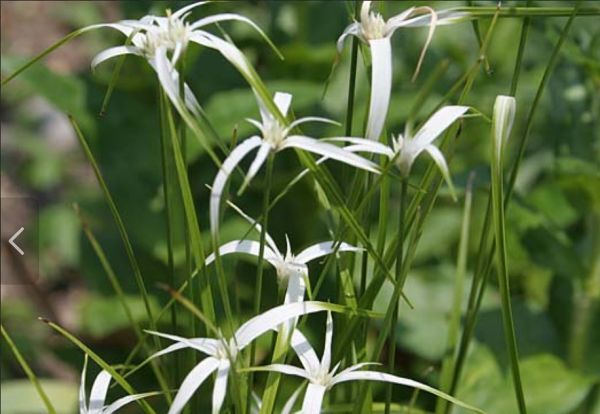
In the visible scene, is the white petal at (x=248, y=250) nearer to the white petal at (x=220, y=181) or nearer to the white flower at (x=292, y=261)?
the white flower at (x=292, y=261)

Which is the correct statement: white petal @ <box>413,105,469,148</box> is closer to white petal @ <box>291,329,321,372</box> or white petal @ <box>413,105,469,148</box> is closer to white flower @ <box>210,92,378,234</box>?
white flower @ <box>210,92,378,234</box>

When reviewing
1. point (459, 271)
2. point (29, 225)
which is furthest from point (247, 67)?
point (29, 225)

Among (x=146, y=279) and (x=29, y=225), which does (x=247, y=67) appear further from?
(x=29, y=225)

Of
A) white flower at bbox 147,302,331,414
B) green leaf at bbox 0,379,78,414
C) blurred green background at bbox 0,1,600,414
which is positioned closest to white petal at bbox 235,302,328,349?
white flower at bbox 147,302,331,414

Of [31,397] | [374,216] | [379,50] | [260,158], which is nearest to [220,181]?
[260,158]

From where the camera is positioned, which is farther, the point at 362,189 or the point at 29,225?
the point at 29,225

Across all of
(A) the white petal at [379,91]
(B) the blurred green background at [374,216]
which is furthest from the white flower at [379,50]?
(B) the blurred green background at [374,216]
